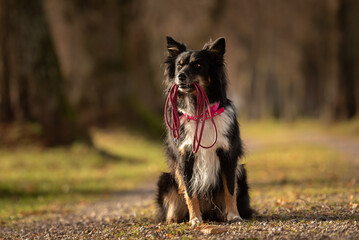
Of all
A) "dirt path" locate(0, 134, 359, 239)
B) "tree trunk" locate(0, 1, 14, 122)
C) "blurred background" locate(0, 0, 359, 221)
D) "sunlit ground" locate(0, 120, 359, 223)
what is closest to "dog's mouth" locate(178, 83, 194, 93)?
"blurred background" locate(0, 0, 359, 221)

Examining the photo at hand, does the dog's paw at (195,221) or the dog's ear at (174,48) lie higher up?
the dog's ear at (174,48)

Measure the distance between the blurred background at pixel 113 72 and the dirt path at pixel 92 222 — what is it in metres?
1.16

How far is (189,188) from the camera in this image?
17.6 feet

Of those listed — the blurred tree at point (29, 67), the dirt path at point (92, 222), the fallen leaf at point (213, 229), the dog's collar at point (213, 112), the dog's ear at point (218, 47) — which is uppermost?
the blurred tree at point (29, 67)

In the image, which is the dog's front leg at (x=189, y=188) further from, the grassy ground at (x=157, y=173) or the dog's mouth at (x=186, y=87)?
the dog's mouth at (x=186, y=87)

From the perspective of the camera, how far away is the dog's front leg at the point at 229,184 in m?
5.23

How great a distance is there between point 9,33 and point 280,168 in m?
8.94

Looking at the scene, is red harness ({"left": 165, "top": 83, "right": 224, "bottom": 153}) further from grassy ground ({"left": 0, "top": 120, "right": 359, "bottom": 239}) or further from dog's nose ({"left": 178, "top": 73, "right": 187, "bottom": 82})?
grassy ground ({"left": 0, "top": 120, "right": 359, "bottom": 239})

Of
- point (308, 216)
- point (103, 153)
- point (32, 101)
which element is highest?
point (32, 101)

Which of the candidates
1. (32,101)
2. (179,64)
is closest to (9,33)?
(32,101)

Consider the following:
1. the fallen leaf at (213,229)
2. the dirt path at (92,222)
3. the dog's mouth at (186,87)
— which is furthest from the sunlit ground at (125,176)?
the dog's mouth at (186,87)

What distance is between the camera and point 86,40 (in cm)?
1941

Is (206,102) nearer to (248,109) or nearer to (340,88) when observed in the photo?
(340,88)

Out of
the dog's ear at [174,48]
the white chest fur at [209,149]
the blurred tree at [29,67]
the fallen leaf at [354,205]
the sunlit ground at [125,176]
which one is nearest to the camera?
the white chest fur at [209,149]
